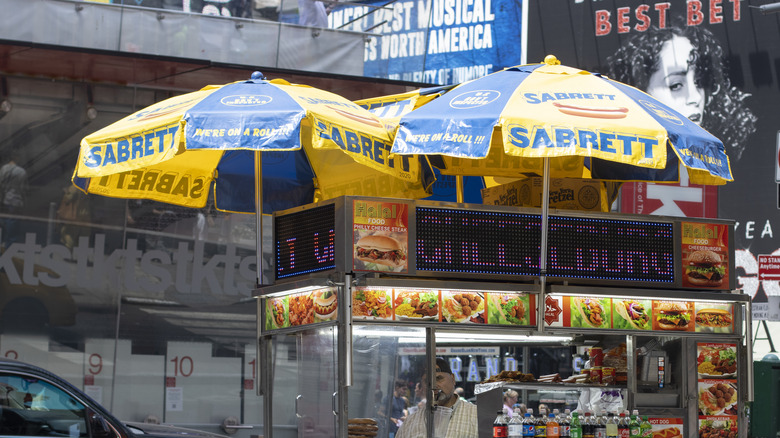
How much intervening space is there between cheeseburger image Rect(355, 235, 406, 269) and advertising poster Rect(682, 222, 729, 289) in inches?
97.9

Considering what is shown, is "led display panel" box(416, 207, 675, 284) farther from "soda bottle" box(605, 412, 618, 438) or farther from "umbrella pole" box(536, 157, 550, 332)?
"soda bottle" box(605, 412, 618, 438)

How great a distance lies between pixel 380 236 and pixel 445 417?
1.65 m

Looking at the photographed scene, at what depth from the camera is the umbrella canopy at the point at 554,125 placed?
23.4 ft

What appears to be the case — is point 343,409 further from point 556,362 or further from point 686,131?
point 556,362

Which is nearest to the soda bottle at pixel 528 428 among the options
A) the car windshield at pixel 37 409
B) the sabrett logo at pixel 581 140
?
the sabrett logo at pixel 581 140

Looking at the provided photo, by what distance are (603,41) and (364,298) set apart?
2069 centimetres

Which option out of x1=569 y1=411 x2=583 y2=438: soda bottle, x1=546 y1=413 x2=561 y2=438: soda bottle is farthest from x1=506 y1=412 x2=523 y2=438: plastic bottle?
x1=569 y1=411 x2=583 y2=438: soda bottle

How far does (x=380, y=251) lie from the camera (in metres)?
7.56

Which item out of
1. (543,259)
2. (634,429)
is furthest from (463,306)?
(634,429)

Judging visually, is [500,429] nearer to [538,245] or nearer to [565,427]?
[565,427]

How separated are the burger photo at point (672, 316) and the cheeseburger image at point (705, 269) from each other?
25cm

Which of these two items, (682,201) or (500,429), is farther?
(682,201)

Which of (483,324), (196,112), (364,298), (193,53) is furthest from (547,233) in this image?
(193,53)

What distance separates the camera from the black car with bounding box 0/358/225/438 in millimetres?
7500
